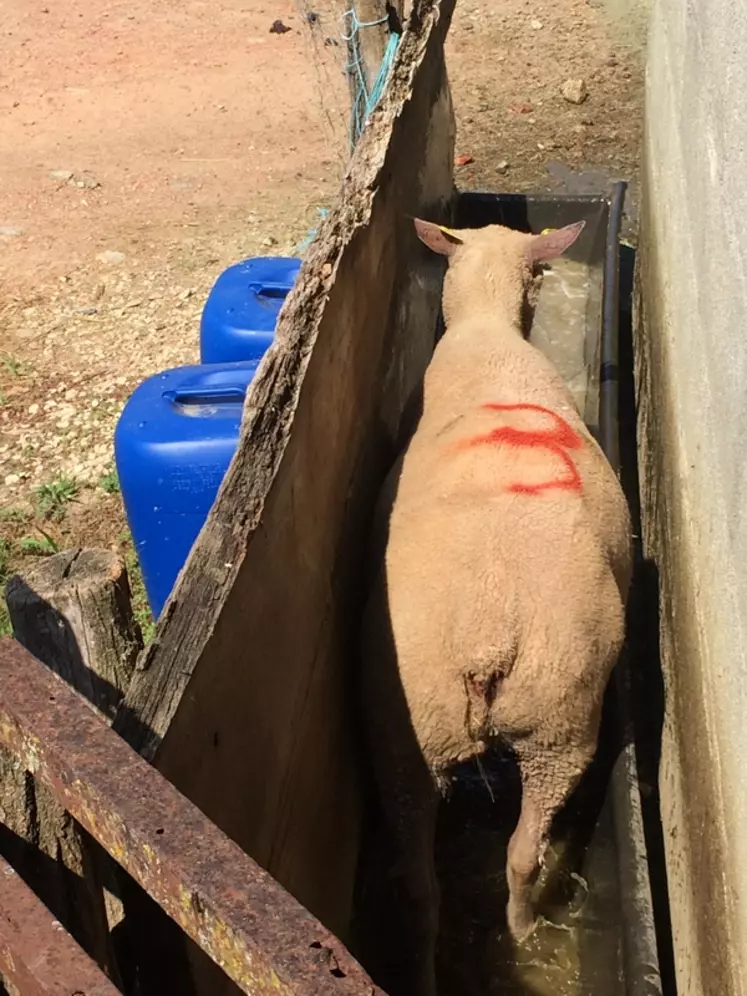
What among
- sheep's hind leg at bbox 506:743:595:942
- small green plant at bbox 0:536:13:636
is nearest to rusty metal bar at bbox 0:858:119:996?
sheep's hind leg at bbox 506:743:595:942

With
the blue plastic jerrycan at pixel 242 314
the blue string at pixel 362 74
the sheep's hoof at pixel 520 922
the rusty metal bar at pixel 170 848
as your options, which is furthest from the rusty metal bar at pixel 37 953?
the blue string at pixel 362 74

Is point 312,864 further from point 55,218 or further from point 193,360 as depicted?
point 55,218

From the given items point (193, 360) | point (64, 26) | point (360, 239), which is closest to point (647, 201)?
point (193, 360)

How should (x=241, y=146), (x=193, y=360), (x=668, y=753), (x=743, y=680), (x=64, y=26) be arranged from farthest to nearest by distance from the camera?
(x=64, y=26) → (x=241, y=146) → (x=193, y=360) → (x=668, y=753) → (x=743, y=680)

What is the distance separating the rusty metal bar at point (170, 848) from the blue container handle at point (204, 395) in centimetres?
243

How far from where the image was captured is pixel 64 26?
10.5m

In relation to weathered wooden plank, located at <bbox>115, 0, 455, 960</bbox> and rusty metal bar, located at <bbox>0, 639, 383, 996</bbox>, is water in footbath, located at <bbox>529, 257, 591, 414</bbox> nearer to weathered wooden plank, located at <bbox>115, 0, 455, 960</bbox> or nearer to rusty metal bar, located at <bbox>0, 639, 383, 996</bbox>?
weathered wooden plank, located at <bbox>115, 0, 455, 960</bbox>

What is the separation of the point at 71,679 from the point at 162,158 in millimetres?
6997

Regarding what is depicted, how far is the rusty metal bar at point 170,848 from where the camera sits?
3.92 ft

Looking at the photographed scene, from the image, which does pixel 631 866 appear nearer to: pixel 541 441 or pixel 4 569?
pixel 541 441

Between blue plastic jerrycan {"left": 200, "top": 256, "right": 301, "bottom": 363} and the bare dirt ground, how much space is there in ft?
3.35

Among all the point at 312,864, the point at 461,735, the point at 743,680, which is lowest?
the point at 312,864

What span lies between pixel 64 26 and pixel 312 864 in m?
9.82

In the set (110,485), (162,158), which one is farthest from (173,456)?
(162,158)
